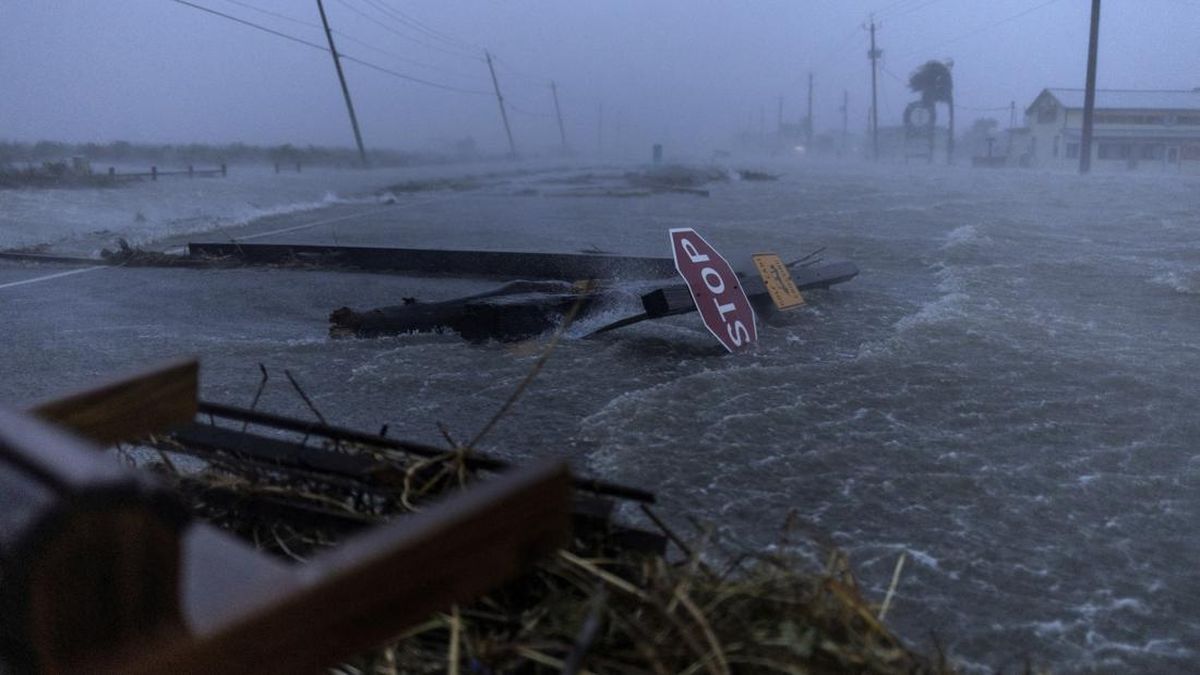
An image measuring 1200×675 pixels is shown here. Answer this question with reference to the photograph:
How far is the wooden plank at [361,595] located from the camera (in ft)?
4.41

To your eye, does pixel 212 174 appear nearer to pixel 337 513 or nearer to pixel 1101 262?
pixel 1101 262

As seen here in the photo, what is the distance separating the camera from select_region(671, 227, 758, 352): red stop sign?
6.87 meters

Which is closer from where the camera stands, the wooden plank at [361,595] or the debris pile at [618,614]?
the wooden plank at [361,595]

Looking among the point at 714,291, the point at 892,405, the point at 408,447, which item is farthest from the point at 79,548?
the point at 714,291

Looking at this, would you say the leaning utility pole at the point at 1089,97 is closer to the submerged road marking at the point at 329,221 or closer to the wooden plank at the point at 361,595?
the submerged road marking at the point at 329,221

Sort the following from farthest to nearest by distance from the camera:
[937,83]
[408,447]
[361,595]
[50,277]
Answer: [937,83] < [50,277] < [408,447] < [361,595]

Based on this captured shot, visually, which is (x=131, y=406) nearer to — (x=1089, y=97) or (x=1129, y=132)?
(x=1089, y=97)

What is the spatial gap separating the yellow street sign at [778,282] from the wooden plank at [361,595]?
7264 mm

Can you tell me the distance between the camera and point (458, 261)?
476 inches

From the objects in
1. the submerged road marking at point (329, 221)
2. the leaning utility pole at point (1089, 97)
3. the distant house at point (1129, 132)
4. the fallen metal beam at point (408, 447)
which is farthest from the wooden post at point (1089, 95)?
the fallen metal beam at point (408, 447)

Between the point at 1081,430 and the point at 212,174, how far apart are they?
45620 millimetres

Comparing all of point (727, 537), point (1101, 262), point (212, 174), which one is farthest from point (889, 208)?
point (212, 174)

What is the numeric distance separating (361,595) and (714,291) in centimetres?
599

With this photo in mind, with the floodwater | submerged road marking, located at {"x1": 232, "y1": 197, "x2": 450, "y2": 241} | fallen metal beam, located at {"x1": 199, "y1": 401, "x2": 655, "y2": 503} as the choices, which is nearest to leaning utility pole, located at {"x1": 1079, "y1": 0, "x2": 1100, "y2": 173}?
submerged road marking, located at {"x1": 232, "y1": 197, "x2": 450, "y2": 241}
